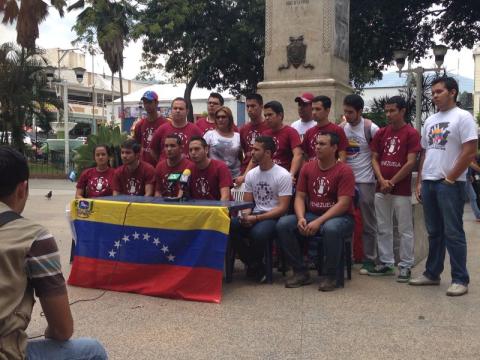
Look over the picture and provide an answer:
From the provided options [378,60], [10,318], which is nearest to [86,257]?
[10,318]

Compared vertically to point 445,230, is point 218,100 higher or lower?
higher

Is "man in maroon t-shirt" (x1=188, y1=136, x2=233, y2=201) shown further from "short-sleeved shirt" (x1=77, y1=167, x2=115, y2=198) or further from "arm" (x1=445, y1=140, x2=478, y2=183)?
"arm" (x1=445, y1=140, x2=478, y2=183)

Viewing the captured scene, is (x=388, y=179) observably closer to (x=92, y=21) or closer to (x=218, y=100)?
(x=218, y=100)

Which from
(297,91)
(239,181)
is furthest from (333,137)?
(297,91)

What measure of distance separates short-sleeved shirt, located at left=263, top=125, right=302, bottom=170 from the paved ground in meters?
1.38

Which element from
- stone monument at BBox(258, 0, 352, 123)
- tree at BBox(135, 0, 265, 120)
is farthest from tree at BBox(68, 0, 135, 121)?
stone monument at BBox(258, 0, 352, 123)

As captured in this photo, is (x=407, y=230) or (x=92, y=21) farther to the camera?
(x=92, y=21)

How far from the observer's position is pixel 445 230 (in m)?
5.05

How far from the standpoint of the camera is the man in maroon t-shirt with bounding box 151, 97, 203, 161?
6.34m

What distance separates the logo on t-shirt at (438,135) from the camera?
16.4ft

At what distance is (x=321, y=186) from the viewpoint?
5.42 m

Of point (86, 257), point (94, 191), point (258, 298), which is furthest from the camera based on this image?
point (94, 191)

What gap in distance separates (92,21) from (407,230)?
22.1 metres

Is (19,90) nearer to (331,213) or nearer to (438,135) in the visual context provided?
(331,213)
